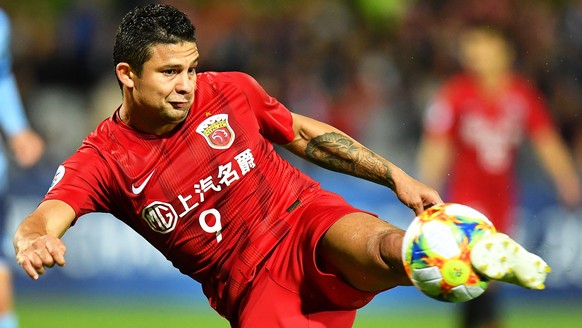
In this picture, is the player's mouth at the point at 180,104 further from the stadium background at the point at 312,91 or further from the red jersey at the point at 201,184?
the stadium background at the point at 312,91

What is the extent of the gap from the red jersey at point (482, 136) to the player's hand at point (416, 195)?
4.76 m

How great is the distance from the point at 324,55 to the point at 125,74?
7950 mm

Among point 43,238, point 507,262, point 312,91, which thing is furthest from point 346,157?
point 312,91

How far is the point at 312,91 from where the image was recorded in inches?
488

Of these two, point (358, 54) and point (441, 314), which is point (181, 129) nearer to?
point (441, 314)

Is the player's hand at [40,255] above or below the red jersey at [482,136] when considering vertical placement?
below

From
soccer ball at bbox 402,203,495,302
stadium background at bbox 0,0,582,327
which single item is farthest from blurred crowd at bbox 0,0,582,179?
soccer ball at bbox 402,203,495,302

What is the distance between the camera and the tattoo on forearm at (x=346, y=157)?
524 centimetres

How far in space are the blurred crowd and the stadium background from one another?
0.02m

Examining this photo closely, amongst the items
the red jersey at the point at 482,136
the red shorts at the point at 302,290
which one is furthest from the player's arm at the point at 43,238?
the red jersey at the point at 482,136

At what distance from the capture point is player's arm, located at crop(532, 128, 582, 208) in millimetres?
10023

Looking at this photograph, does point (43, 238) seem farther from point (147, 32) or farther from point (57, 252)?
point (147, 32)

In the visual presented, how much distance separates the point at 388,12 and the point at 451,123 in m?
4.52

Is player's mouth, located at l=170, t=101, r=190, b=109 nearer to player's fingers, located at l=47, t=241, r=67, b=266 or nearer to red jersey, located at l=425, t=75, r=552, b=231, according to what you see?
player's fingers, located at l=47, t=241, r=67, b=266
